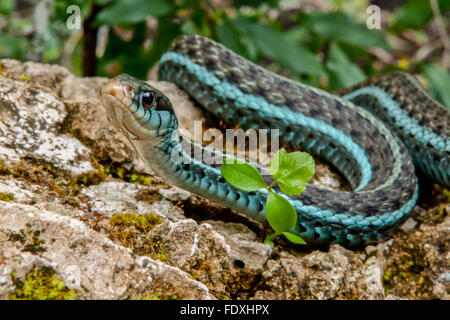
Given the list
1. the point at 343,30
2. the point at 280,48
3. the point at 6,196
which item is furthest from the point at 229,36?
the point at 6,196

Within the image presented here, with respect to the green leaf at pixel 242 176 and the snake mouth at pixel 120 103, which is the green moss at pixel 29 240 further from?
the green leaf at pixel 242 176

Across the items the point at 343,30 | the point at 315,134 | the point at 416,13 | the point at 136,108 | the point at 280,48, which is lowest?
the point at 315,134

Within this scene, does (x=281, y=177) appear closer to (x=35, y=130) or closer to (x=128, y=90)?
(x=128, y=90)

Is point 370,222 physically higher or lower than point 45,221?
lower

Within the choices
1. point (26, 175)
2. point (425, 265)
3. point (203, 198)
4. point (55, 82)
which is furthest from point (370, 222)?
point (55, 82)

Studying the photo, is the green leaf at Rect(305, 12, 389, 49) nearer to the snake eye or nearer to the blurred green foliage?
the blurred green foliage

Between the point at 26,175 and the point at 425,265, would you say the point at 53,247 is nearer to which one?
the point at 26,175

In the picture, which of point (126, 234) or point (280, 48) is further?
point (280, 48)
